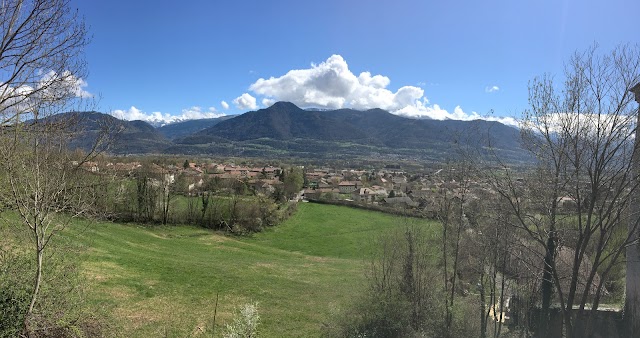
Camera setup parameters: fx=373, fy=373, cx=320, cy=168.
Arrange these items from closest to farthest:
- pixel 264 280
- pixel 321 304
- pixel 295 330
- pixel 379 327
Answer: pixel 379 327
pixel 295 330
pixel 321 304
pixel 264 280

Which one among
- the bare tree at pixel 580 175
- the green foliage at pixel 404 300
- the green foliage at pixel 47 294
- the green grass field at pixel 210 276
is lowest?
the green grass field at pixel 210 276

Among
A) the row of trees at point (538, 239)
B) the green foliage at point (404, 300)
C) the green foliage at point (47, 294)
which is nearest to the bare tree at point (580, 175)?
the row of trees at point (538, 239)

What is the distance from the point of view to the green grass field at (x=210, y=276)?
15.1 metres

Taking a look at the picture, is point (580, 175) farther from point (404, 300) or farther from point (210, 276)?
point (210, 276)

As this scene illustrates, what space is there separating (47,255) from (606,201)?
41.0 ft

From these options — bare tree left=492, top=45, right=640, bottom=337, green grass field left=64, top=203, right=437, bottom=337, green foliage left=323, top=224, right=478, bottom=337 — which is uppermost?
bare tree left=492, top=45, right=640, bottom=337

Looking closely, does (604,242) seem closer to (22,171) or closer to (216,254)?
(22,171)

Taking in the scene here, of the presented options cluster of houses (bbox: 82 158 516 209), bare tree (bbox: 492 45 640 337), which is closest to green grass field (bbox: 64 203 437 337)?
cluster of houses (bbox: 82 158 516 209)

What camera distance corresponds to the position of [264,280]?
24.6 m

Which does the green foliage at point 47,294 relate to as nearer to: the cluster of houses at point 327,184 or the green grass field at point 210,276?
the green grass field at point 210,276

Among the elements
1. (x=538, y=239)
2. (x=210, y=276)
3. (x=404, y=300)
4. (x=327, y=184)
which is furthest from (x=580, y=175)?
(x=327, y=184)

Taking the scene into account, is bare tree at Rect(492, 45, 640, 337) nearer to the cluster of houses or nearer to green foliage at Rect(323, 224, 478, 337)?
the cluster of houses

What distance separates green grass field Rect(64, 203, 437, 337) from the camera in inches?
595

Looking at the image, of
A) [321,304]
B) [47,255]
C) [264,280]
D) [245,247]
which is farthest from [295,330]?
[245,247]
